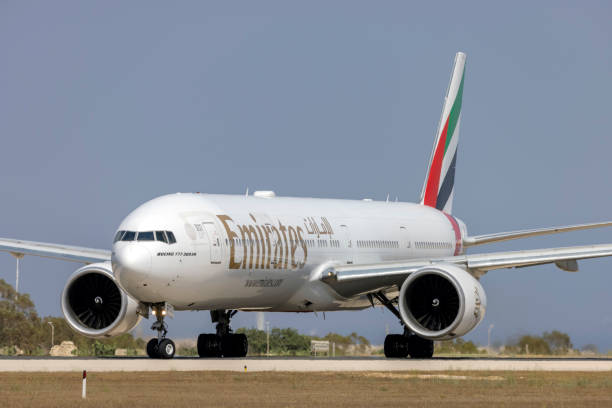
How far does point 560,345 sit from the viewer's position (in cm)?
5344

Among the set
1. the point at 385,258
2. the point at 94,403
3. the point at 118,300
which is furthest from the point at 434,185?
the point at 94,403

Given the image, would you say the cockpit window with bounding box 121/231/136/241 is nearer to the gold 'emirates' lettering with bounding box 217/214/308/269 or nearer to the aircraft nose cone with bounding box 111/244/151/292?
the aircraft nose cone with bounding box 111/244/151/292

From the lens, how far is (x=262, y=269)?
34844 millimetres

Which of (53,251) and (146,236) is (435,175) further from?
(146,236)

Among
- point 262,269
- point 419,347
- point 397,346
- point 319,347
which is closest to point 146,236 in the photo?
point 262,269

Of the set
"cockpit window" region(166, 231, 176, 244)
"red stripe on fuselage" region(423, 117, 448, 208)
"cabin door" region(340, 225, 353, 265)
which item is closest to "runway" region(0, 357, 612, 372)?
"cockpit window" region(166, 231, 176, 244)

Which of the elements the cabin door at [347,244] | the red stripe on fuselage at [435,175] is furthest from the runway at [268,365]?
the red stripe on fuselage at [435,175]

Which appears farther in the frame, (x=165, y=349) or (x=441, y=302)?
(x=441, y=302)

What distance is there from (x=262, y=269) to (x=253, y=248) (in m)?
0.74

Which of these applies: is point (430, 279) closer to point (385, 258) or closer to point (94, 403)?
point (385, 258)

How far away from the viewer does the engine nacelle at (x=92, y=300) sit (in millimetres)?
35375

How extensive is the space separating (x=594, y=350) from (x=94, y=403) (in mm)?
33165

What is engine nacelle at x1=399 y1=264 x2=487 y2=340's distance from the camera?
3400 cm

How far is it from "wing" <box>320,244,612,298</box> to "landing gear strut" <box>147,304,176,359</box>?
6.10 metres
